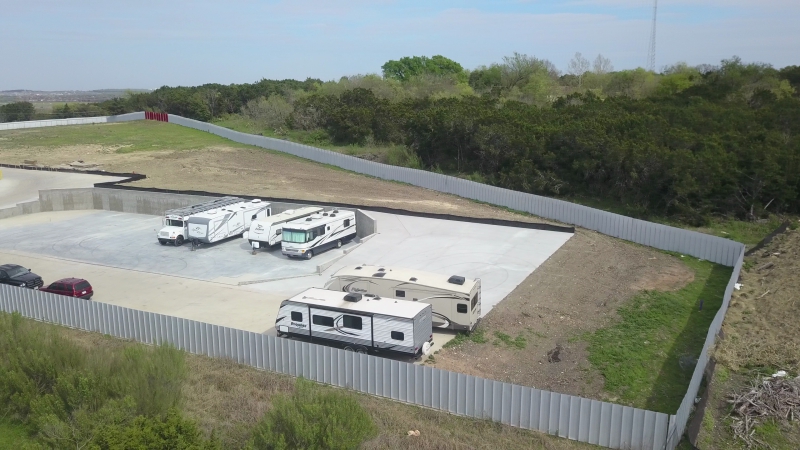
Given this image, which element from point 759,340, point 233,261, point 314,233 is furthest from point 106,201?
point 759,340

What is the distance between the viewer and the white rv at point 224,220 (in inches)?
1394

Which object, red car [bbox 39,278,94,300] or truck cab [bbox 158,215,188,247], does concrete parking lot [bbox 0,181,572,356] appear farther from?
red car [bbox 39,278,94,300]

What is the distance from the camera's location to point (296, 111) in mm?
83500

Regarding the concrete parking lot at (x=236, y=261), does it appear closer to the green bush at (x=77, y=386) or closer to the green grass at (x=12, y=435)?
the green bush at (x=77, y=386)

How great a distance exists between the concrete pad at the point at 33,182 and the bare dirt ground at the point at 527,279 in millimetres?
4055

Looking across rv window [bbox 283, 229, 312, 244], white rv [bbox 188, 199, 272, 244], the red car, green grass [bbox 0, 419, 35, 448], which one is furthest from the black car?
green grass [bbox 0, 419, 35, 448]

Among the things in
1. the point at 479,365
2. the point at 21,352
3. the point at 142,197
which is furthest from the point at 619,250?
the point at 142,197

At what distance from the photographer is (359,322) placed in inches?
826

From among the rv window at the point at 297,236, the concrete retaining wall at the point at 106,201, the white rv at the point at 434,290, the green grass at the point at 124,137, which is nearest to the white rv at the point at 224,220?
the concrete retaining wall at the point at 106,201

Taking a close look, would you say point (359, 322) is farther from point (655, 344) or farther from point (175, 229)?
point (175, 229)

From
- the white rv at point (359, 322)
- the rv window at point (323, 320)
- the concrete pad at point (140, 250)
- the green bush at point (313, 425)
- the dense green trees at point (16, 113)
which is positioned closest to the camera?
the green bush at point (313, 425)

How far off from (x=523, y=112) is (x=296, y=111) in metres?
33.5

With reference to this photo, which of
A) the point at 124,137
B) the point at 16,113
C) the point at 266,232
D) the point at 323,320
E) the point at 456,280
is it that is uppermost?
the point at 16,113

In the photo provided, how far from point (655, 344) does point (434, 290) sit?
7951mm
